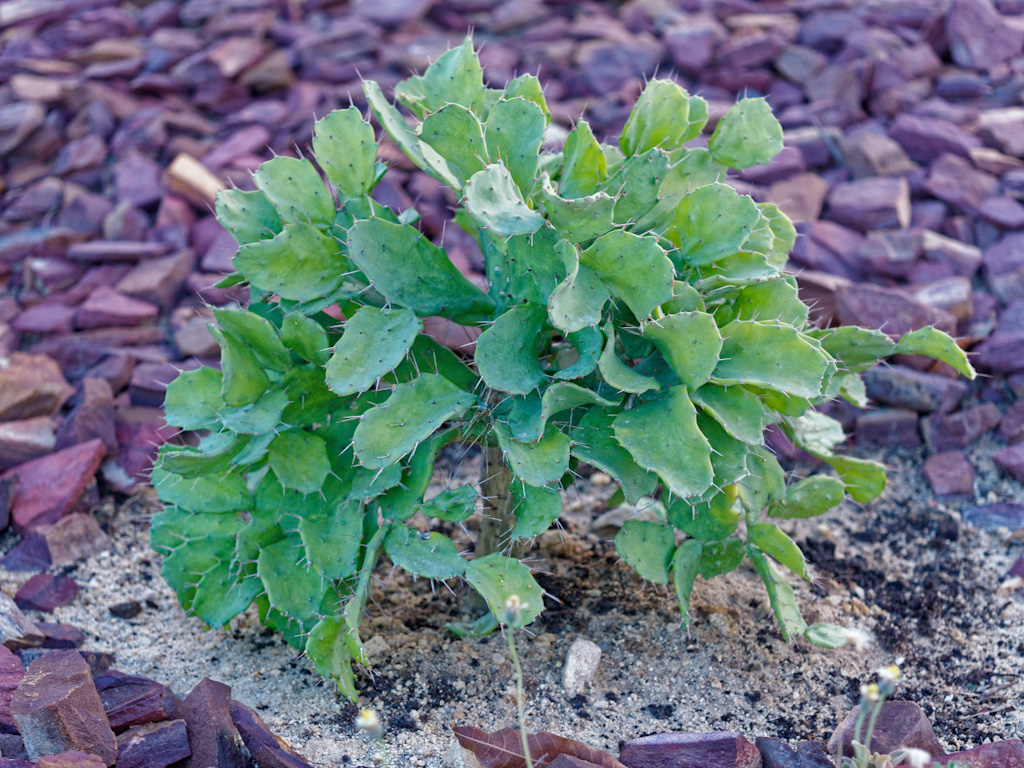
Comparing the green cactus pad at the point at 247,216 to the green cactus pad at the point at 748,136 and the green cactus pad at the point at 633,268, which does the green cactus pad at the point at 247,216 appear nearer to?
the green cactus pad at the point at 633,268

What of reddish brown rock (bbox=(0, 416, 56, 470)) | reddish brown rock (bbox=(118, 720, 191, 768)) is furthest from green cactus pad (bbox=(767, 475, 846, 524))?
reddish brown rock (bbox=(0, 416, 56, 470))

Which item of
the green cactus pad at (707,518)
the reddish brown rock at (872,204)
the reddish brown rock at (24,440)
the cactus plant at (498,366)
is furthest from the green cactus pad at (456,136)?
the reddish brown rock at (872,204)

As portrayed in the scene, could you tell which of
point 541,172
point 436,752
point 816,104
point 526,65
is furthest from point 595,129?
point 436,752

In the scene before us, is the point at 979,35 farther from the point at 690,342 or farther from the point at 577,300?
the point at 577,300

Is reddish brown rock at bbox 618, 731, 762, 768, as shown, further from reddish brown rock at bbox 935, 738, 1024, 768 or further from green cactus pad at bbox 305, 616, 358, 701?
green cactus pad at bbox 305, 616, 358, 701

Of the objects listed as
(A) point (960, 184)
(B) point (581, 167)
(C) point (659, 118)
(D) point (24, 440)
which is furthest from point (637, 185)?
(A) point (960, 184)

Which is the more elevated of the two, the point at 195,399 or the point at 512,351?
the point at 512,351
